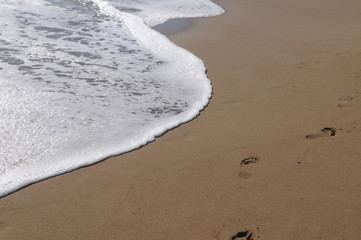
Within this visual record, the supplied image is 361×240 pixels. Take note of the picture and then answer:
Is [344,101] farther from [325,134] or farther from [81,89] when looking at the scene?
[81,89]

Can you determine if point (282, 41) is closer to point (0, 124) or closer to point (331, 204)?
point (331, 204)

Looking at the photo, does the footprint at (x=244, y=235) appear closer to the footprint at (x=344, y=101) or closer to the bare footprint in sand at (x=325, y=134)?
the bare footprint in sand at (x=325, y=134)

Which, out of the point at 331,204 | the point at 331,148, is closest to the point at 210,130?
the point at 331,148

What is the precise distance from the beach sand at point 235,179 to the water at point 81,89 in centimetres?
23

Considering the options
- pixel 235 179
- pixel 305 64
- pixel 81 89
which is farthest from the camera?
pixel 305 64

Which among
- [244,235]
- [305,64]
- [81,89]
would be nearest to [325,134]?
[244,235]

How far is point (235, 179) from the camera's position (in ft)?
9.74

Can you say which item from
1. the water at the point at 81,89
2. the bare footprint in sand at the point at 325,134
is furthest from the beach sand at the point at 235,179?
the water at the point at 81,89

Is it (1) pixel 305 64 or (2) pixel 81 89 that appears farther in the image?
(1) pixel 305 64

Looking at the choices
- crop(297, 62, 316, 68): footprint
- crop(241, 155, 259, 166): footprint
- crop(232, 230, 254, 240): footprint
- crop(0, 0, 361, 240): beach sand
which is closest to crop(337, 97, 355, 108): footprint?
crop(0, 0, 361, 240): beach sand

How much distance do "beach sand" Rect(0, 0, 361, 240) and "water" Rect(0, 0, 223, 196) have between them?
0.23 m

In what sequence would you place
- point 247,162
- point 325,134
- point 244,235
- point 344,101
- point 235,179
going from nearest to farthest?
point 244,235 < point 235,179 < point 247,162 < point 325,134 < point 344,101

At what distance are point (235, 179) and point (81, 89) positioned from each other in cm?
232

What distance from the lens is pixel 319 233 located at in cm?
245
